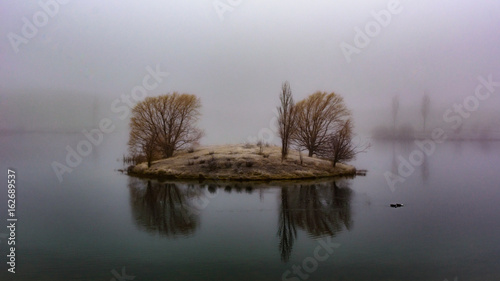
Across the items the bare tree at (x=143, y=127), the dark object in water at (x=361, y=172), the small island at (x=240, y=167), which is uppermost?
the bare tree at (x=143, y=127)

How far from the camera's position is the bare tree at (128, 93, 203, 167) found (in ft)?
142

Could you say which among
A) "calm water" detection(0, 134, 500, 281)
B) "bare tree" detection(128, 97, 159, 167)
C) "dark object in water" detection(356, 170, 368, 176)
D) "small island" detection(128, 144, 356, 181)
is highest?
"bare tree" detection(128, 97, 159, 167)

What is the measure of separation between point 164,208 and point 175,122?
85.9 feet

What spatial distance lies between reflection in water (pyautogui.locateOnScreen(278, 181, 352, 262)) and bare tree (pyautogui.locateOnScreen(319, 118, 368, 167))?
1099 centimetres

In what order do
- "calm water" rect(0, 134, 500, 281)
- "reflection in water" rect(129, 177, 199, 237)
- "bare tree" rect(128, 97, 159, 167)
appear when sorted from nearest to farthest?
"calm water" rect(0, 134, 500, 281), "reflection in water" rect(129, 177, 199, 237), "bare tree" rect(128, 97, 159, 167)

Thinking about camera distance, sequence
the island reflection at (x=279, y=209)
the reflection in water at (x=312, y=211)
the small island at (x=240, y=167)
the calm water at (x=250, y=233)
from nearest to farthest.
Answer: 1. the calm water at (x=250, y=233)
2. the reflection in water at (x=312, y=211)
3. the island reflection at (x=279, y=209)
4. the small island at (x=240, y=167)

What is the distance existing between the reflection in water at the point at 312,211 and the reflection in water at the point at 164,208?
14.1 feet

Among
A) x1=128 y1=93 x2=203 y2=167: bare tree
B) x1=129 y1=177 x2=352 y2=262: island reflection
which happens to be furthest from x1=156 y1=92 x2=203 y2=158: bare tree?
x1=129 y1=177 x2=352 y2=262: island reflection

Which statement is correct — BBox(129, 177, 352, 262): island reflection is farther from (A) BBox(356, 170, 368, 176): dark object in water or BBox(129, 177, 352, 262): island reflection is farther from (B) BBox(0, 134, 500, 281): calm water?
(A) BBox(356, 170, 368, 176): dark object in water

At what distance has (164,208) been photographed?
2112 cm

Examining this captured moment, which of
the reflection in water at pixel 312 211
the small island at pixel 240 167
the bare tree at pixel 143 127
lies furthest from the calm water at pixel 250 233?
the bare tree at pixel 143 127

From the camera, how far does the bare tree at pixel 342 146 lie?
40.4m

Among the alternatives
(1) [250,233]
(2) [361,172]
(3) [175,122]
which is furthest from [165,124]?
(1) [250,233]

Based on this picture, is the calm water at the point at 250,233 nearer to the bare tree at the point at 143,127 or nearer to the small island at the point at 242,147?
the small island at the point at 242,147
